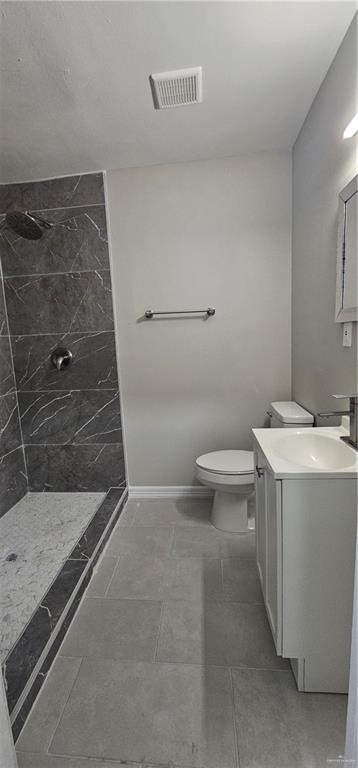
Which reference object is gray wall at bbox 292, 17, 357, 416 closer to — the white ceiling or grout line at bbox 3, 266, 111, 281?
the white ceiling

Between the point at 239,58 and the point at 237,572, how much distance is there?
2388 millimetres

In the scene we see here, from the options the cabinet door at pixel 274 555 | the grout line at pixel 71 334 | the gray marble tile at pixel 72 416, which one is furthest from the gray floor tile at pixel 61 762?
the grout line at pixel 71 334

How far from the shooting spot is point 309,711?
1.07 m

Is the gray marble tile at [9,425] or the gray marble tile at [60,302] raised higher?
the gray marble tile at [60,302]

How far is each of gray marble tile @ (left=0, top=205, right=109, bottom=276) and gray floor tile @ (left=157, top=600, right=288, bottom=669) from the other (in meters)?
2.11

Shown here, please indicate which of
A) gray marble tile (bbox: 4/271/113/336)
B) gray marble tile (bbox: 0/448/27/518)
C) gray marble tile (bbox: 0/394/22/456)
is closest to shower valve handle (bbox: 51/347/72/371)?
gray marble tile (bbox: 4/271/113/336)

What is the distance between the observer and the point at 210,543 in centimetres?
193

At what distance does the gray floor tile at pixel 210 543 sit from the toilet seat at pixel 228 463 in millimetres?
424

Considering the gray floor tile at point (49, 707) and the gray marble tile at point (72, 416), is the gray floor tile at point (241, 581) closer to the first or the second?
the gray floor tile at point (49, 707)

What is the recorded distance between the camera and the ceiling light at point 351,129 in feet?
3.64

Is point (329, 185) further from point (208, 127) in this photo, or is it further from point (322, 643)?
point (322, 643)

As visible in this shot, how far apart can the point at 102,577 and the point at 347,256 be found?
76.1 inches

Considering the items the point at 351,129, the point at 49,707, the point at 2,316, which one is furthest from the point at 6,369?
the point at 351,129

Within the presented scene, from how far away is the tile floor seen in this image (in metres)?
0.98
